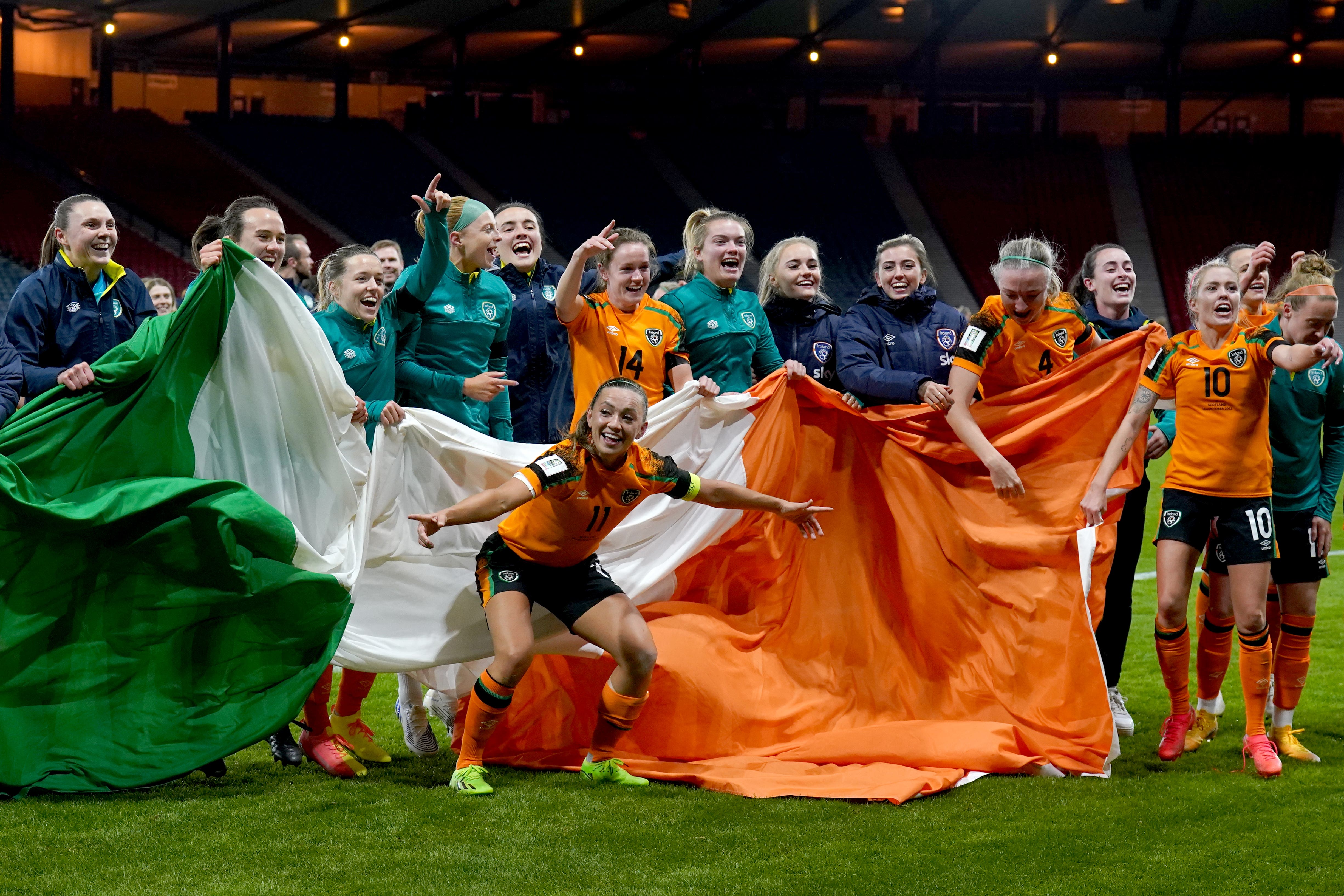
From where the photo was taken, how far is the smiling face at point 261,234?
193 inches

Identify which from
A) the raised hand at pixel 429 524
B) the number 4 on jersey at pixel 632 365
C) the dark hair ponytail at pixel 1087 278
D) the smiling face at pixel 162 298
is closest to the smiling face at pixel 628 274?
the number 4 on jersey at pixel 632 365

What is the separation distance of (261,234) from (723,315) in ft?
6.58

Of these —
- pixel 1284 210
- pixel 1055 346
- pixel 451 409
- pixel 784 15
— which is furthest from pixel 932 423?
pixel 1284 210

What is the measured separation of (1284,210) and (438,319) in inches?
1025

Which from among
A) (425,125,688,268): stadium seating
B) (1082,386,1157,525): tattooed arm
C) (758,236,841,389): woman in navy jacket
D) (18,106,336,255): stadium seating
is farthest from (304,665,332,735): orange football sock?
(425,125,688,268): stadium seating

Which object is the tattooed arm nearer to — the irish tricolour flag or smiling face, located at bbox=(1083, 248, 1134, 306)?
the irish tricolour flag

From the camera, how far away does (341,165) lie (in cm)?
2667

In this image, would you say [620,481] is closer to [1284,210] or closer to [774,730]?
[774,730]

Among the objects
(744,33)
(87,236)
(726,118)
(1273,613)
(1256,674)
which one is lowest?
(1256,674)

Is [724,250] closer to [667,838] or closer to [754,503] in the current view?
[754,503]

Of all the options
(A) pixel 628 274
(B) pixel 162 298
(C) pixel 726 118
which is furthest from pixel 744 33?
(A) pixel 628 274

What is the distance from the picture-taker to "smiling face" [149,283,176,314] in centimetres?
874

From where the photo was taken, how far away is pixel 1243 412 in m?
4.89

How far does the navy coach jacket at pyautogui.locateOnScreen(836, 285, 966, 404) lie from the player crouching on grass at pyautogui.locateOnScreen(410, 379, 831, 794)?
85 cm
